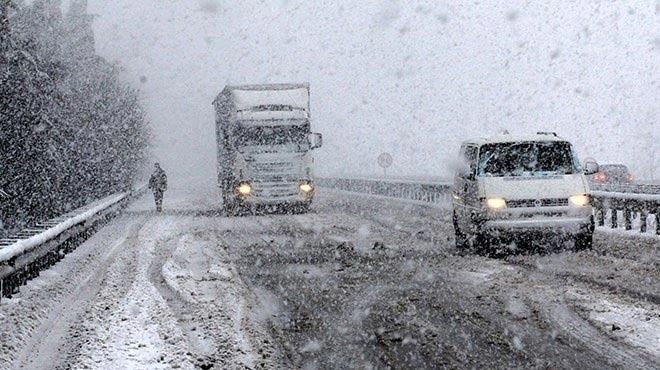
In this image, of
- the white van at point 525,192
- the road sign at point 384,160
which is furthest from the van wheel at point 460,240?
the road sign at point 384,160

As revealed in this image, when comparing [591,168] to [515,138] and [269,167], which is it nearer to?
[515,138]

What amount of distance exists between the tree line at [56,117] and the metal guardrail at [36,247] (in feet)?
53.0

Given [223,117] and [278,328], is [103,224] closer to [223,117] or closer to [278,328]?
[223,117]

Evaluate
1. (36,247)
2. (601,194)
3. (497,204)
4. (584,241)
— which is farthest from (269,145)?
(36,247)

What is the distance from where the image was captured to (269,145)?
23.9m

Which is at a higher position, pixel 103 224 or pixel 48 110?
pixel 48 110

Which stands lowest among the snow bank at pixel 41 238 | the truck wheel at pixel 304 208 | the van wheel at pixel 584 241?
the truck wheel at pixel 304 208

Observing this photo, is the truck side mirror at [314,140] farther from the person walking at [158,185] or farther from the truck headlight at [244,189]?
the person walking at [158,185]

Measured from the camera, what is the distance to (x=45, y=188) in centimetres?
3525

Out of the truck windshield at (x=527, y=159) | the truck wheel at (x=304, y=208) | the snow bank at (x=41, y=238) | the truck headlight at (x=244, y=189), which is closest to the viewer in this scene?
the snow bank at (x=41, y=238)

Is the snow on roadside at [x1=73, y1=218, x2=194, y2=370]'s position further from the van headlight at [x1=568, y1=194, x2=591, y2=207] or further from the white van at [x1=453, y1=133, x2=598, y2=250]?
the van headlight at [x1=568, y1=194, x2=591, y2=207]

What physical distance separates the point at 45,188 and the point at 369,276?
28.0 metres

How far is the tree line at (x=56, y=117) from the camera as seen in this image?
3300 centimetres

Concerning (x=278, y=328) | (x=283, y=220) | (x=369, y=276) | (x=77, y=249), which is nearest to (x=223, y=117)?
(x=283, y=220)
